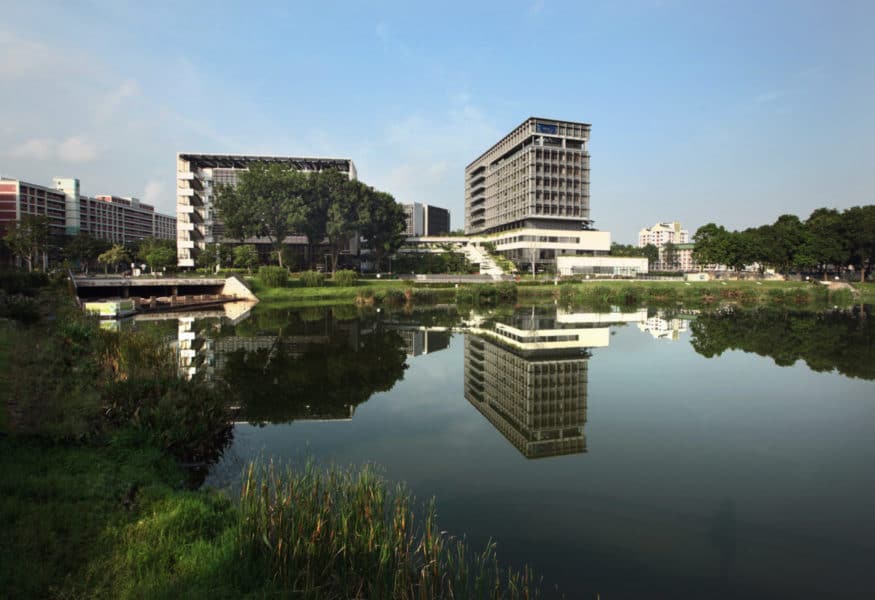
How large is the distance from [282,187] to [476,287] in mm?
31549

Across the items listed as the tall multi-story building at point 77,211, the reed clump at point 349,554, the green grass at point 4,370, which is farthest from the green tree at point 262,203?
the tall multi-story building at point 77,211

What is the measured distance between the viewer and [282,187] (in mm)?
68062

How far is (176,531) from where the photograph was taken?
7016mm

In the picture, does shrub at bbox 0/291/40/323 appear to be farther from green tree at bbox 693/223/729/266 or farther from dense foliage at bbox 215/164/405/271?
green tree at bbox 693/223/729/266

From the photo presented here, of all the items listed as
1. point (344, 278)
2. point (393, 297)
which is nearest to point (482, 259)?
point (344, 278)

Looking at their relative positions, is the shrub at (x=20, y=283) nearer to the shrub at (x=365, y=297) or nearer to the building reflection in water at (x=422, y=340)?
the building reflection in water at (x=422, y=340)

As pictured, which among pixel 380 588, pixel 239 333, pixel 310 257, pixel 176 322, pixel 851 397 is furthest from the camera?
pixel 310 257

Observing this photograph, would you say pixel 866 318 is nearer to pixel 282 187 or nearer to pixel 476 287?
pixel 476 287

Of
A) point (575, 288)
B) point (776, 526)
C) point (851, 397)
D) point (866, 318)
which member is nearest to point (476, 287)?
point (575, 288)

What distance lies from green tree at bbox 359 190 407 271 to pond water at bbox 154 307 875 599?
50922 millimetres

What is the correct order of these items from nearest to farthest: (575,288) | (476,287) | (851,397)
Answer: (851,397), (476,287), (575,288)

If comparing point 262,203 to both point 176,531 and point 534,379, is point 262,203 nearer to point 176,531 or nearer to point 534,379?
point 534,379

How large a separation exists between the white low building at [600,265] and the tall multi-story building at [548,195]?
5377 millimetres

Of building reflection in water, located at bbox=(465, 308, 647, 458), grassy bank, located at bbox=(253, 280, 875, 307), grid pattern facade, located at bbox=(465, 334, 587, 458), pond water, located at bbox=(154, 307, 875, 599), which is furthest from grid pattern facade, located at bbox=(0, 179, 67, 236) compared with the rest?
grid pattern facade, located at bbox=(465, 334, 587, 458)
